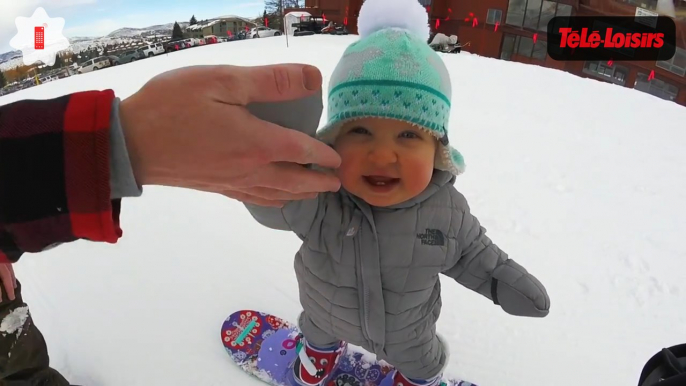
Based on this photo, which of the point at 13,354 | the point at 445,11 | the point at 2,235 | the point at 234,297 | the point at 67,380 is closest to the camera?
the point at 2,235

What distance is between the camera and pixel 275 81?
70 cm

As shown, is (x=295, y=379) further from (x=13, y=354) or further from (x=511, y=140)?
(x=511, y=140)

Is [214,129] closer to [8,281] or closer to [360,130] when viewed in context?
[360,130]

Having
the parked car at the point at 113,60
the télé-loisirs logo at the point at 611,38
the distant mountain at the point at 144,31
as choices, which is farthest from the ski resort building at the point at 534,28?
the parked car at the point at 113,60

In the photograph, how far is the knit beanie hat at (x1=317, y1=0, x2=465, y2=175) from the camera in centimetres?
94

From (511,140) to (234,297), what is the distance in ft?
9.51

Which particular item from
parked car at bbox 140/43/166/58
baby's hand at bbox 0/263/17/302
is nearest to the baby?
baby's hand at bbox 0/263/17/302

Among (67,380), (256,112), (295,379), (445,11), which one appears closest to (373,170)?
(256,112)

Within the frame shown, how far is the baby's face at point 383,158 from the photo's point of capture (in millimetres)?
961

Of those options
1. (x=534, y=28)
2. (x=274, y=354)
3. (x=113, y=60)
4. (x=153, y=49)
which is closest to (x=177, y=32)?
(x=153, y=49)

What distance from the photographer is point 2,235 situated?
0.64m

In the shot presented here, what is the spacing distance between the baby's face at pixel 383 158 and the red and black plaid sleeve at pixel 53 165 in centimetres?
50

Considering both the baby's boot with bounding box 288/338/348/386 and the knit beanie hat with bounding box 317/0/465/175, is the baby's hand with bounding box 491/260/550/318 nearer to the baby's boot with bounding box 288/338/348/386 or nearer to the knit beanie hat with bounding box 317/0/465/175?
the knit beanie hat with bounding box 317/0/465/175

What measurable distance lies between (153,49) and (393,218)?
9233 mm
